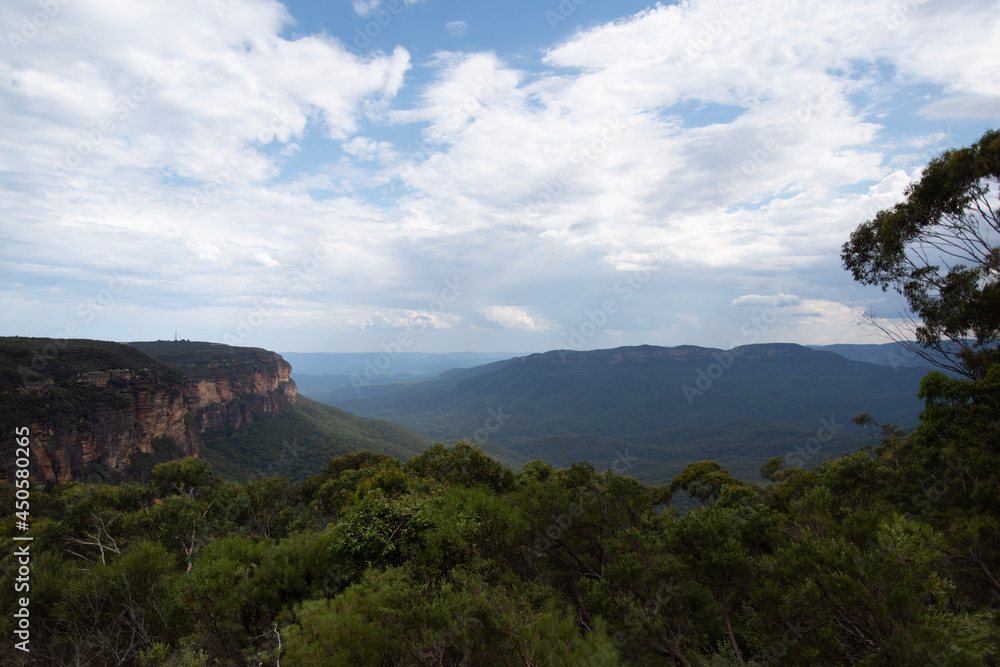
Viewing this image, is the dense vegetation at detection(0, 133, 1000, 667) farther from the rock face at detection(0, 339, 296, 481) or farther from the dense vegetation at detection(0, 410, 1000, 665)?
the rock face at detection(0, 339, 296, 481)

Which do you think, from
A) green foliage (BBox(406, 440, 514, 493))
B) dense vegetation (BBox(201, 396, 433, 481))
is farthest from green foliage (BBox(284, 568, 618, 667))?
dense vegetation (BBox(201, 396, 433, 481))

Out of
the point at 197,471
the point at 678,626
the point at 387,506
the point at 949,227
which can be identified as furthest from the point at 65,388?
the point at 949,227

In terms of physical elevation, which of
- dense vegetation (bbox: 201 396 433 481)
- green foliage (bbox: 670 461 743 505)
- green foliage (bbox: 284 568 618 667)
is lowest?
dense vegetation (bbox: 201 396 433 481)

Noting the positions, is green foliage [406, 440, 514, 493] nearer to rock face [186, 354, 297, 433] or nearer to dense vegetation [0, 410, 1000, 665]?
dense vegetation [0, 410, 1000, 665]

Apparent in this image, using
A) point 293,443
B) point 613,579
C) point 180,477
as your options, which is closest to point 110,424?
point 180,477

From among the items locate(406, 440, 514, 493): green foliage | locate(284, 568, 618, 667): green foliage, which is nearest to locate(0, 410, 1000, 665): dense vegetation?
locate(284, 568, 618, 667): green foliage

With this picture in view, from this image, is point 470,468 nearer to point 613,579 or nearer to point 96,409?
point 613,579

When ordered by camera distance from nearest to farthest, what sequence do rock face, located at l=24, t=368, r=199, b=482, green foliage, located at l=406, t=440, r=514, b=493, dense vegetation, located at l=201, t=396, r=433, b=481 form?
green foliage, located at l=406, t=440, r=514, b=493, rock face, located at l=24, t=368, r=199, b=482, dense vegetation, located at l=201, t=396, r=433, b=481

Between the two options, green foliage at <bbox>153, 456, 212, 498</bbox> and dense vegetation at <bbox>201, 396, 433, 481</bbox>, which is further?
dense vegetation at <bbox>201, 396, 433, 481</bbox>

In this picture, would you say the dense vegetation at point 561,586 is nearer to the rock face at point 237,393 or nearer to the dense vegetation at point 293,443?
the dense vegetation at point 293,443

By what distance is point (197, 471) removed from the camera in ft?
85.6

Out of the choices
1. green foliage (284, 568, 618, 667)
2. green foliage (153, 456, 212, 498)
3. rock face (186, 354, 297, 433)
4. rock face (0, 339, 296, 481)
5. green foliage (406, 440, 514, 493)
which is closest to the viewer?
green foliage (284, 568, 618, 667)

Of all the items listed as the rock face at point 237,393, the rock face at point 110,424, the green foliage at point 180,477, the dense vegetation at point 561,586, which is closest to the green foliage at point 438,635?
the dense vegetation at point 561,586

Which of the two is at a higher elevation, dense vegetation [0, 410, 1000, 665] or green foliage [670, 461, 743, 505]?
dense vegetation [0, 410, 1000, 665]
